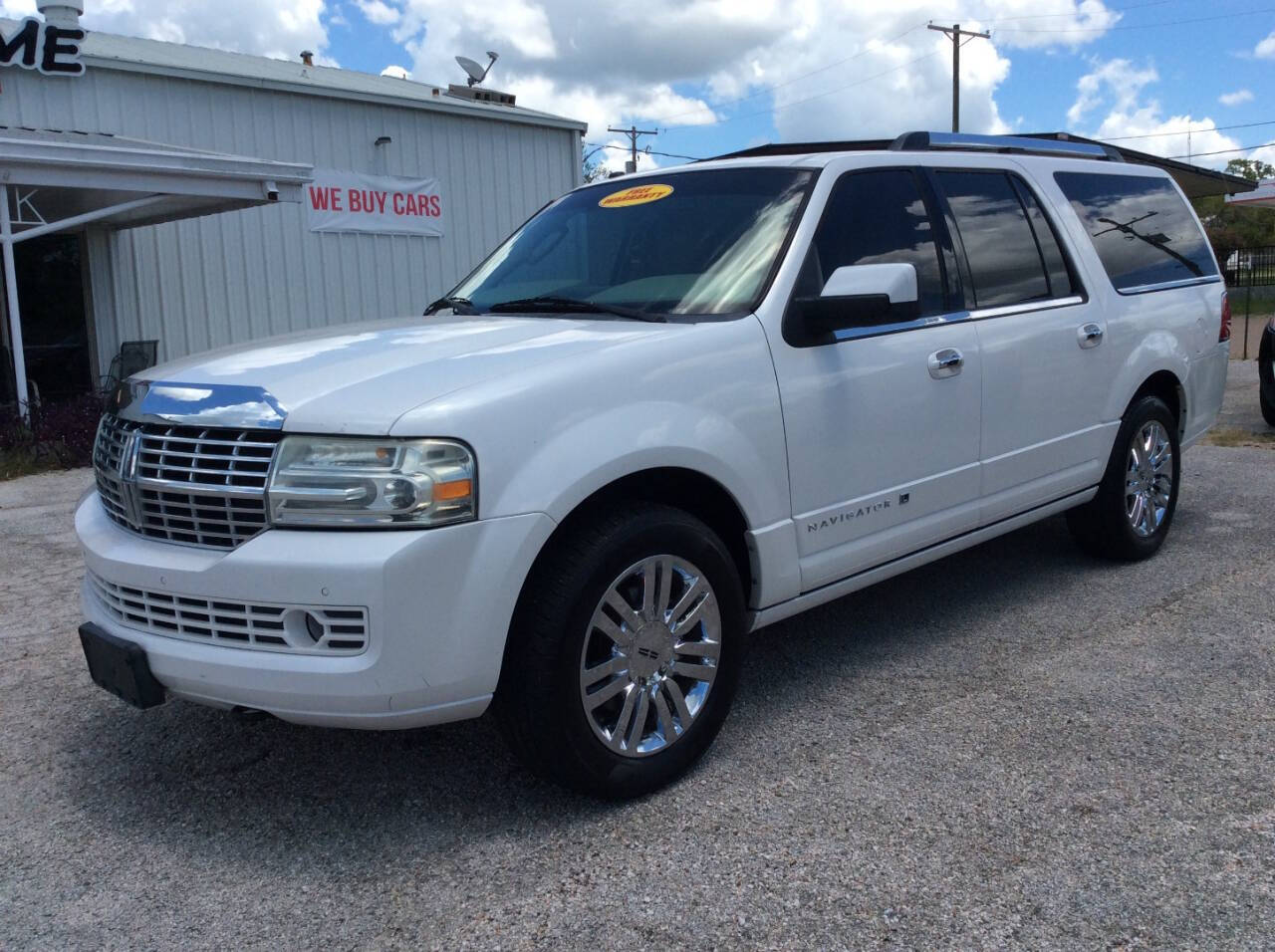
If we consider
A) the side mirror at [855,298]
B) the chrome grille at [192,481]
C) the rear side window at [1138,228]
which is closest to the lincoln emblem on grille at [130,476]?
the chrome grille at [192,481]

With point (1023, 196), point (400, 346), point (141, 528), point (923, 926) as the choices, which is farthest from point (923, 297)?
point (141, 528)

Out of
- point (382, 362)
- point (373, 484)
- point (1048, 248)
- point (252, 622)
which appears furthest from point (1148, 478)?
point (252, 622)

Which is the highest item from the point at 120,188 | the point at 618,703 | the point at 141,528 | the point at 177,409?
the point at 120,188

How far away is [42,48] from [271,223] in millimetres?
3135

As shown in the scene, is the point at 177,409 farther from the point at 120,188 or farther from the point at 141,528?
the point at 120,188

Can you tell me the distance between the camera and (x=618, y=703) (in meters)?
3.15

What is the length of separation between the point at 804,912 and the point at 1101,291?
3436 mm

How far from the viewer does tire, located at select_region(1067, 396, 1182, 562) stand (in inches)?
206

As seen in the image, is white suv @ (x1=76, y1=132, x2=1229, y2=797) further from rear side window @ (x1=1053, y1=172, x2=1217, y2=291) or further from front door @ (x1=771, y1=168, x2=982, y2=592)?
rear side window @ (x1=1053, y1=172, x2=1217, y2=291)

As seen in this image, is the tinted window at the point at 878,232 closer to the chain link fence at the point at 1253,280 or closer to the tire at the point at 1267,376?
the tire at the point at 1267,376

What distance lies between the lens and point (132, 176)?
11430 millimetres

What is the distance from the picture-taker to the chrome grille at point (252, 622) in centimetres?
273

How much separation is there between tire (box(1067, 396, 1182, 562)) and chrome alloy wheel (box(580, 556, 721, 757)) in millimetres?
2733

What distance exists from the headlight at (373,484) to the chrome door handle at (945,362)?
1951 mm
